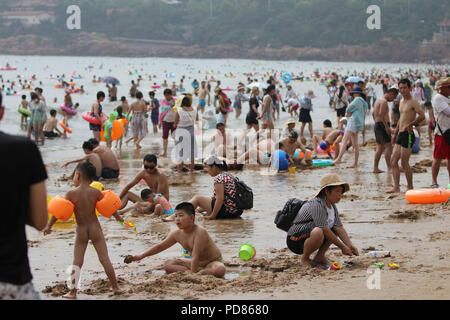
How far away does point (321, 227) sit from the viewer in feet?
17.5

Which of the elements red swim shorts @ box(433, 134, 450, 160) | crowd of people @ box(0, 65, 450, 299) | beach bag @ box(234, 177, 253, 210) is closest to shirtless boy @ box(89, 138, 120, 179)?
crowd of people @ box(0, 65, 450, 299)

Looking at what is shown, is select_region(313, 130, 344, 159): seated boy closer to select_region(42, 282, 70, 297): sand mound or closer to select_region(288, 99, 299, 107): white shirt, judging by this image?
select_region(42, 282, 70, 297): sand mound

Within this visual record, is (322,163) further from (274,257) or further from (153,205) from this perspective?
(274,257)

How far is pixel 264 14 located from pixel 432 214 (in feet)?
364

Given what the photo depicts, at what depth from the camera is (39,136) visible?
1825 cm

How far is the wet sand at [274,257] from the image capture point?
4781 millimetres

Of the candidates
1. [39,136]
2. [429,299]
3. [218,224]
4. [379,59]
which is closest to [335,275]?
[429,299]

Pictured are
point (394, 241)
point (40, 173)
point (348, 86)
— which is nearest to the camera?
point (40, 173)

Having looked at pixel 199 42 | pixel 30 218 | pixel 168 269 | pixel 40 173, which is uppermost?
pixel 199 42

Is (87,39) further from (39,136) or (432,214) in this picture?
(432,214)

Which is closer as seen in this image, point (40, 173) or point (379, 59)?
point (40, 173)

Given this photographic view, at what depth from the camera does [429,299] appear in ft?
14.1

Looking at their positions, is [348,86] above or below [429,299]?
above

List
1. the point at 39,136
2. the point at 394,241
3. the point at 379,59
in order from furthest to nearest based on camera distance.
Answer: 1. the point at 379,59
2. the point at 39,136
3. the point at 394,241
